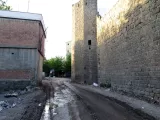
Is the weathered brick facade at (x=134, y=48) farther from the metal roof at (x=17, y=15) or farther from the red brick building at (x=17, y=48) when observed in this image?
the metal roof at (x=17, y=15)

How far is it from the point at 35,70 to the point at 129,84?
987 cm

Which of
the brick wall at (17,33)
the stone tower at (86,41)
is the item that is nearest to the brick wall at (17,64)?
the brick wall at (17,33)

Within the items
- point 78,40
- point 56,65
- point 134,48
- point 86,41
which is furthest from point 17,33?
point 56,65

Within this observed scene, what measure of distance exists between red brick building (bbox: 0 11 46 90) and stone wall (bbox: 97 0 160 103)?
676cm

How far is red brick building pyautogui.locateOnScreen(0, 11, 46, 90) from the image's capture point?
22.1 meters

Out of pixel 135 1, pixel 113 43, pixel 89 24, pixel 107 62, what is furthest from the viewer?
pixel 89 24

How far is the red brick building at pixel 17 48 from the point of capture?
22.1 metres

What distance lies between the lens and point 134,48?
15.0 meters

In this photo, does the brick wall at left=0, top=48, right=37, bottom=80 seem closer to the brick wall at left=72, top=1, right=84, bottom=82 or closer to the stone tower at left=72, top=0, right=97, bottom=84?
the stone tower at left=72, top=0, right=97, bottom=84

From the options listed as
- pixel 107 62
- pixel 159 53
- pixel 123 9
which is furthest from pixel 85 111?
pixel 107 62

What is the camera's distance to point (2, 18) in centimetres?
2242

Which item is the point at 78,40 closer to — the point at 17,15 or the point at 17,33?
the point at 17,15

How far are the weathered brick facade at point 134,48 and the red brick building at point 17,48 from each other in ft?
22.2

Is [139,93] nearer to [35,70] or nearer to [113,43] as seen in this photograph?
[113,43]
